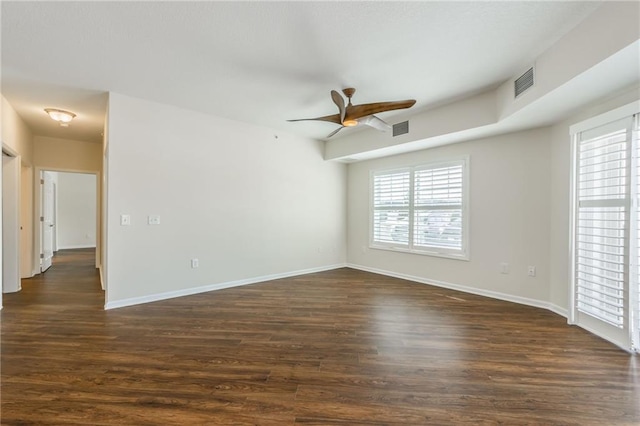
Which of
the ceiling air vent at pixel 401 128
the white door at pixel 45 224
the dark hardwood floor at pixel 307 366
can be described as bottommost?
the dark hardwood floor at pixel 307 366

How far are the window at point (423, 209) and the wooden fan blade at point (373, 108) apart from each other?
6.71 ft

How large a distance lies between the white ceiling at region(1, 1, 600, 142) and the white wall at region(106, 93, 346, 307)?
55cm

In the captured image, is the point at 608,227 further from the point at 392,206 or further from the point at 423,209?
the point at 392,206

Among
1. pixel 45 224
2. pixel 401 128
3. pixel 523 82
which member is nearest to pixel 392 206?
pixel 401 128

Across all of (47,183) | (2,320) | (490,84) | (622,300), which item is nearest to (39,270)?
(47,183)

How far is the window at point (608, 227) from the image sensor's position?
2482 millimetres

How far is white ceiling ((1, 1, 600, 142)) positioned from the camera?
2.07 meters

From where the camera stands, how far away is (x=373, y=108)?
9.93ft

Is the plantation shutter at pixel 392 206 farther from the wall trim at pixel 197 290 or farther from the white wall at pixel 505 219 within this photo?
the wall trim at pixel 197 290

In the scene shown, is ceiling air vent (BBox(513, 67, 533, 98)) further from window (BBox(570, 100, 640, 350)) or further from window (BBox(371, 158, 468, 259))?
window (BBox(371, 158, 468, 259))

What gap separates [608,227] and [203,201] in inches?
196

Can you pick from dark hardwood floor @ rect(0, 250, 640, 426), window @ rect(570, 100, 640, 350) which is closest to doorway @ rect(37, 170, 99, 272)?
dark hardwood floor @ rect(0, 250, 640, 426)

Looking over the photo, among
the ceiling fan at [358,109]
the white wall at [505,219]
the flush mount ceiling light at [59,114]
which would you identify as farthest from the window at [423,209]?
the flush mount ceiling light at [59,114]

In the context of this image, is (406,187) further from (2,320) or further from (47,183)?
(47,183)
